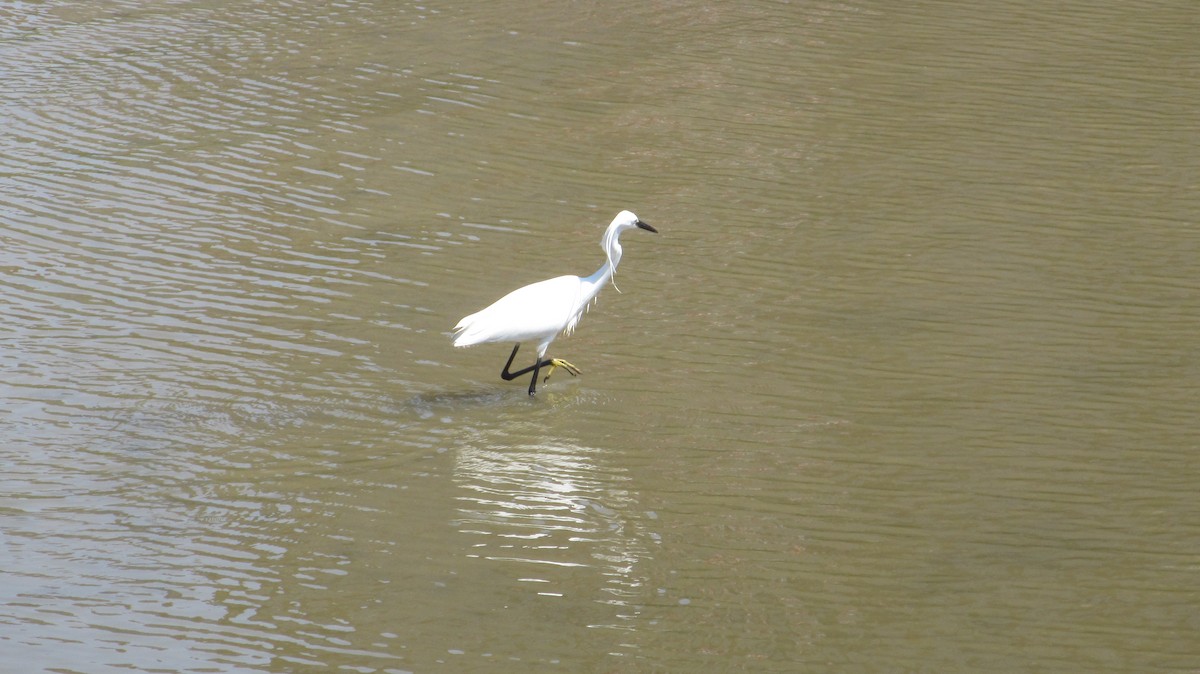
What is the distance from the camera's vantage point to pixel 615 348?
9.28 meters

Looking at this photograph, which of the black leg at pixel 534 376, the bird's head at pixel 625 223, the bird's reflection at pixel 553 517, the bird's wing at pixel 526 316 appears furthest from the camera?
the bird's head at pixel 625 223

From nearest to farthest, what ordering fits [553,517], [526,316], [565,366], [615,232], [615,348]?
[553,517]
[526,316]
[565,366]
[615,232]
[615,348]

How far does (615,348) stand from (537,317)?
2.63ft

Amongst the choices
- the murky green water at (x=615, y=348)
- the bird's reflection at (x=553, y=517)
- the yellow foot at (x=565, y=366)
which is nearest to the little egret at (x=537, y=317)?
the yellow foot at (x=565, y=366)

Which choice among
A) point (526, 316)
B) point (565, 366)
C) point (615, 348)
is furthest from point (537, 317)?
point (615, 348)

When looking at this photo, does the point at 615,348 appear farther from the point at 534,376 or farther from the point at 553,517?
the point at 553,517

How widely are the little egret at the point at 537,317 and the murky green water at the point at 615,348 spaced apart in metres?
0.27

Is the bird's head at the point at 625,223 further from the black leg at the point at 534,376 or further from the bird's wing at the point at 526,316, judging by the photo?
the black leg at the point at 534,376

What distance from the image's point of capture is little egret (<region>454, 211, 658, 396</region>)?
8555 mm

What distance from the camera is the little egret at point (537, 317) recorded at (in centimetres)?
855

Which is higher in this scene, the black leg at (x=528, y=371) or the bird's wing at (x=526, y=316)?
the bird's wing at (x=526, y=316)

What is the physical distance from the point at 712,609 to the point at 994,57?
31.3ft

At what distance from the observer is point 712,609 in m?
6.38

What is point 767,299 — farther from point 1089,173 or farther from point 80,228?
point 80,228
